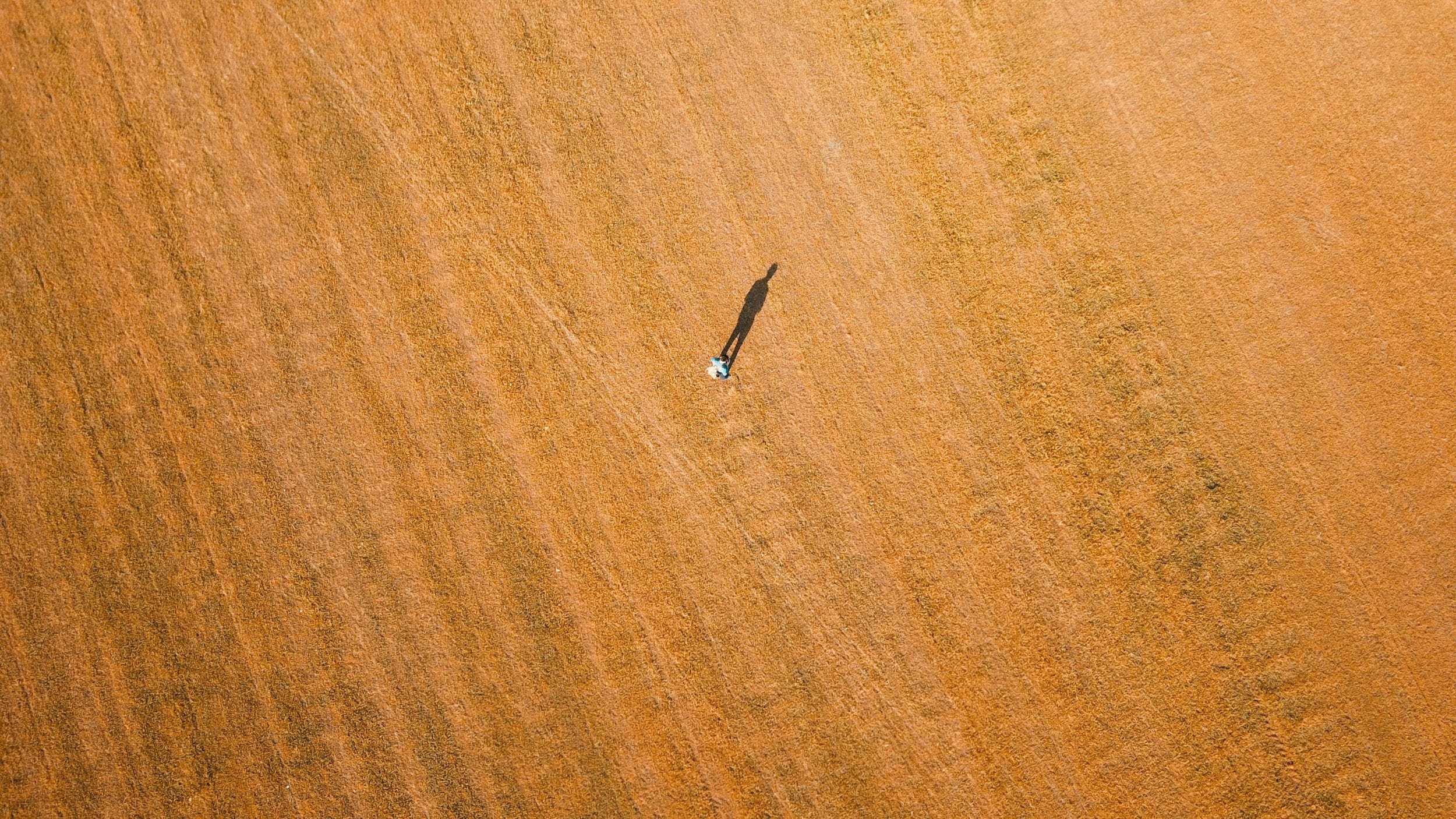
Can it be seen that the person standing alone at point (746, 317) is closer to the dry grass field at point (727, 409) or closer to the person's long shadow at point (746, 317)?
the person's long shadow at point (746, 317)

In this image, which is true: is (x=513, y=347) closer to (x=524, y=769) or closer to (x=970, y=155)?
(x=524, y=769)

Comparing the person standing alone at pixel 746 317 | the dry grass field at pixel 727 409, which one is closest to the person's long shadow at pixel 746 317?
the person standing alone at pixel 746 317

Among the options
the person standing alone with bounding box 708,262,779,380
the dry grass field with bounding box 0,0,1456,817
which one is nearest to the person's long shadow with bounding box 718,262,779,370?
the person standing alone with bounding box 708,262,779,380

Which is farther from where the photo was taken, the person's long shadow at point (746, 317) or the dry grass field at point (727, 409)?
the person's long shadow at point (746, 317)

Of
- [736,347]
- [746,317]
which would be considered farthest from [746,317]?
[736,347]

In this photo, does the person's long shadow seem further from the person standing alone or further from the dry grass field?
the dry grass field

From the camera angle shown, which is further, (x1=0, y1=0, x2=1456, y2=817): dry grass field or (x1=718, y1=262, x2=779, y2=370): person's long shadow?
(x1=718, y1=262, x2=779, y2=370): person's long shadow
